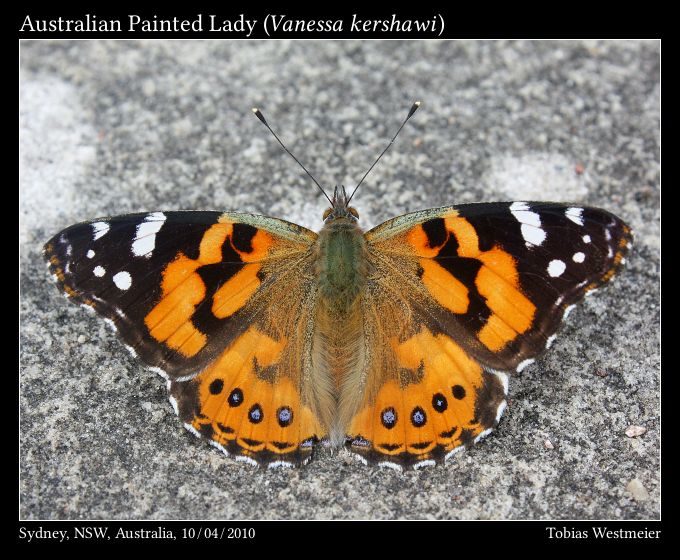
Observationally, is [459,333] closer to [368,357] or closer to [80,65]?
[368,357]

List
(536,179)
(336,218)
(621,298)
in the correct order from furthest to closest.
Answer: (536,179) < (621,298) < (336,218)

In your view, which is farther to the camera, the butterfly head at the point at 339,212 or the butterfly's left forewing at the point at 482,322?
the butterfly head at the point at 339,212

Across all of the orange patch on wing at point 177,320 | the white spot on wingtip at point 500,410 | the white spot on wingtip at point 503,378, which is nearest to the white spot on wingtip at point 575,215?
the white spot on wingtip at point 503,378

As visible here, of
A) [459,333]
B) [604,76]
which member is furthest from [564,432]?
[604,76]

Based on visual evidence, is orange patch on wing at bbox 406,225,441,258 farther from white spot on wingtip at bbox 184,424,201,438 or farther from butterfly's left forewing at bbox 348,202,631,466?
white spot on wingtip at bbox 184,424,201,438

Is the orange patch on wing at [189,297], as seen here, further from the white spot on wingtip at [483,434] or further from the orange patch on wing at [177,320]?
the white spot on wingtip at [483,434]

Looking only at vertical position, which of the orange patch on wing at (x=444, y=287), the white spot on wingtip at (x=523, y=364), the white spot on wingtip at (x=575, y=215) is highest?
the white spot on wingtip at (x=575, y=215)
